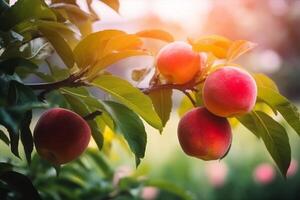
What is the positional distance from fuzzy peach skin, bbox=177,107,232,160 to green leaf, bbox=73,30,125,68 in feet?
0.44

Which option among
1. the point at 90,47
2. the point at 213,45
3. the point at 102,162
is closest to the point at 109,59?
the point at 90,47

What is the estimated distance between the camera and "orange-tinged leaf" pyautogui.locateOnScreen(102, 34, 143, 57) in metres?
0.66

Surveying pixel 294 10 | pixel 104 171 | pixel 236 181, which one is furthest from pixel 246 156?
pixel 294 10

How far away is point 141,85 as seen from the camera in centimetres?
74

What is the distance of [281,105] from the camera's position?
660mm

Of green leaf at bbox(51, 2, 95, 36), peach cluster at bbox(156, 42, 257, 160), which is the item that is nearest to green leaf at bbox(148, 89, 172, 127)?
peach cluster at bbox(156, 42, 257, 160)

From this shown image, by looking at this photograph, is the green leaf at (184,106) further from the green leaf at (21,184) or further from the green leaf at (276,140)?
the green leaf at (21,184)

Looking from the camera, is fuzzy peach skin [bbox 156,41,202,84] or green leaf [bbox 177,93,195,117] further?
green leaf [bbox 177,93,195,117]

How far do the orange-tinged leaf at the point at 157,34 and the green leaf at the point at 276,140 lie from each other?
160mm

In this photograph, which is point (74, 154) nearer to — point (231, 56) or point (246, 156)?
point (231, 56)

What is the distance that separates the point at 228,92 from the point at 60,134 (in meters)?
0.20

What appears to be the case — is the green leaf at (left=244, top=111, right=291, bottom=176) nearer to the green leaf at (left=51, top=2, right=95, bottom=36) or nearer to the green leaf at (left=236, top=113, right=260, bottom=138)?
the green leaf at (left=236, top=113, right=260, bottom=138)

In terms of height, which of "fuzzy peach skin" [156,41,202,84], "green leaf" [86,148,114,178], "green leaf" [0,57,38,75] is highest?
"green leaf" [0,57,38,75]

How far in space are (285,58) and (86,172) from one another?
9.49 metres
